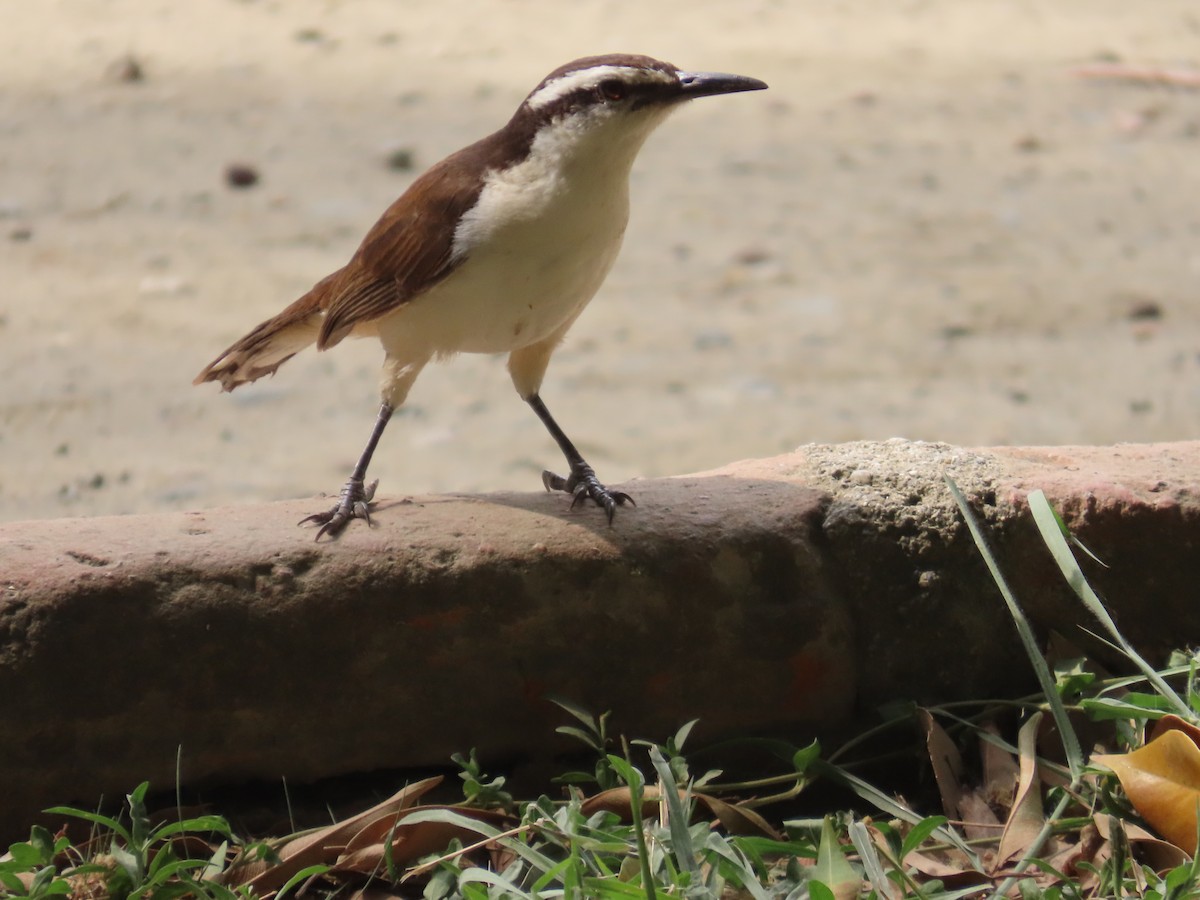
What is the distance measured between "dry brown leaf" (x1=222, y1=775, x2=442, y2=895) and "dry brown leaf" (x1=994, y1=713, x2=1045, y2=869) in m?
1.02

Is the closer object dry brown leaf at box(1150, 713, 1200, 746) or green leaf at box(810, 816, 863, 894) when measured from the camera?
green leaf at box(810, 816, 863, 894)

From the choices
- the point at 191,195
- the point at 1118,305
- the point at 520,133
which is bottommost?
the point at 1118,305

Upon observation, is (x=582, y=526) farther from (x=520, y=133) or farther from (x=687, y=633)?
(x=520, y=133)

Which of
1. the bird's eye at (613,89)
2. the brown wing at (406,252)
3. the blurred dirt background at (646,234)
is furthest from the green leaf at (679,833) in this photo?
the blurred dirt background at (646,234)

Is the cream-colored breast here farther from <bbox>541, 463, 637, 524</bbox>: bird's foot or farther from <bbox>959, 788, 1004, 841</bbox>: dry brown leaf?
<bbox>959, 788, 1004, 841</bbox>: dry brown leaf

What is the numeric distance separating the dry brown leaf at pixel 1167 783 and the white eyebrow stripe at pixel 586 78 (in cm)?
162

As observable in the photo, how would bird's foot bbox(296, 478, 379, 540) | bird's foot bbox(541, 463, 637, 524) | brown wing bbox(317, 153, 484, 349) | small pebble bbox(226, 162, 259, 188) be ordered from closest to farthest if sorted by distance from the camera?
bird's foot bbox(296, 478, 379, 540), bird's foot bbox(541, 463, 637, 524), brown wing bbox(317, 153, 484, 349), small pebble bbox(226, 162, 259, 188)

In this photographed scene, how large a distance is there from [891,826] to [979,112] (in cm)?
734

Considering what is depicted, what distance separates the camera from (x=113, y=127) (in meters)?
8.47

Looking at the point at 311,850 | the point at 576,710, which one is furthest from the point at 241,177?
the point at 311,850

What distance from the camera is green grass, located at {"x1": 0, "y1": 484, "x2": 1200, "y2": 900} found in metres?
2.41

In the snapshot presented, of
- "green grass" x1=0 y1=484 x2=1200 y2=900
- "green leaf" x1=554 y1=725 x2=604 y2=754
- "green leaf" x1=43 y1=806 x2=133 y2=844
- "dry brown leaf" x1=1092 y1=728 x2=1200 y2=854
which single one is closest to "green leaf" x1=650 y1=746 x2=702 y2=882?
"green grass" x1=0 y1=484 x2=1200 y2=900

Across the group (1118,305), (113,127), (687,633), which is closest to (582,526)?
(687,633)

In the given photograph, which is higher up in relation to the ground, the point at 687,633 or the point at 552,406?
the point at 687,633
